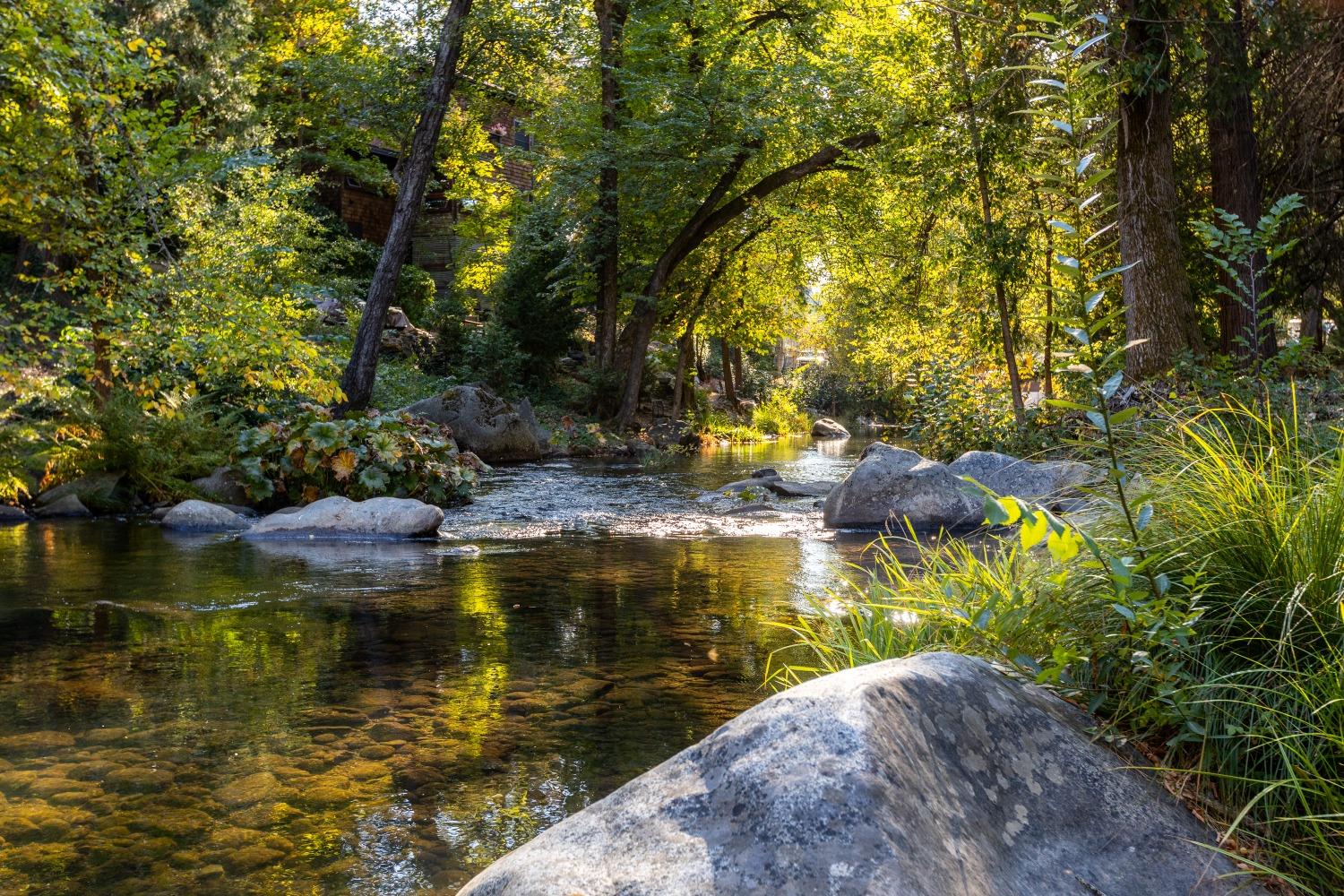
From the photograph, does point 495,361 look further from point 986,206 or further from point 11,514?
point 11,514

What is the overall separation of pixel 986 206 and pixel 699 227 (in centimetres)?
1075

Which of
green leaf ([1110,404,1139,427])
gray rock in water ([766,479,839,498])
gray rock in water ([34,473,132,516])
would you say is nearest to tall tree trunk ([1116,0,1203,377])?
gray rock in water ([766,479,839,498])

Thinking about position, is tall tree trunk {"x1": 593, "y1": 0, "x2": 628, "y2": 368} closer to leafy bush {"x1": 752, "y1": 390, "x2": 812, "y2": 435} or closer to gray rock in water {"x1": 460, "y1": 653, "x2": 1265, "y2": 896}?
leafy bush {"x1": 752, "y1": 390, "x2": 812, "y2": 435}

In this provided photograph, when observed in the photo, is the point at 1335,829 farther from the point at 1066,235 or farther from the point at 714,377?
the point at 714,377

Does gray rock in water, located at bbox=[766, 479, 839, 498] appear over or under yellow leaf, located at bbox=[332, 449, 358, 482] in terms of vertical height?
under

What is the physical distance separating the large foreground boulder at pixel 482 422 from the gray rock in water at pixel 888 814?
17459 millimetres

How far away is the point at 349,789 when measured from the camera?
12.6ft

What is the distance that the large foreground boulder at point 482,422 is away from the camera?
64.7 feet

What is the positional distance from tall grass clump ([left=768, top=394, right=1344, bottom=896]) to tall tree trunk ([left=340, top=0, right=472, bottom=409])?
1438 cm

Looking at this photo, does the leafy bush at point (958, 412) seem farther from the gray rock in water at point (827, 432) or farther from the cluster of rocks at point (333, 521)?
the gray rock in water at point (827, 432)

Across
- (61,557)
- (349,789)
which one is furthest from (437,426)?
(349,789)

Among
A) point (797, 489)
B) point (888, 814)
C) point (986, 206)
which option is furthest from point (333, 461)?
point (888, 814)

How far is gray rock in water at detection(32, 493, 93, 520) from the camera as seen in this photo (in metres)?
12.1

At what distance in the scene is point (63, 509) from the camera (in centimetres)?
1213
